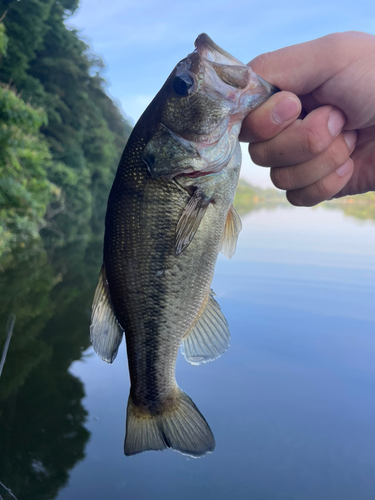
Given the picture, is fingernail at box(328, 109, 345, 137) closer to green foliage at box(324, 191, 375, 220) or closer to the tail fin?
green foliage at box(324, 191, 375, 220)

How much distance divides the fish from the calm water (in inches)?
161

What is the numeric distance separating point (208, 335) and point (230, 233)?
21.0 inches

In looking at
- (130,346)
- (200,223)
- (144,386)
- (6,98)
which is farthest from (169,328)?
(6,98)

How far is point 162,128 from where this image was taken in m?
1.70

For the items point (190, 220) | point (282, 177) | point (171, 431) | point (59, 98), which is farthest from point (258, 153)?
point (59, 98)

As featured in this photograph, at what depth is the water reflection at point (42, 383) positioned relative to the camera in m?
4.99

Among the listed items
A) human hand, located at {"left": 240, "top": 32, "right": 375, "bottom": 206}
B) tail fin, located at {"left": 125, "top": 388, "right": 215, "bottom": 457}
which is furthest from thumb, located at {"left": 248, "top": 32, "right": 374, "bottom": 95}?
tail fin, located at {"left": 125, "top": 388, "right": 215, "bottom": 457}

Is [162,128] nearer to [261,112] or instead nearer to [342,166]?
[261,112]

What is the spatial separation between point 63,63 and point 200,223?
34416 mm

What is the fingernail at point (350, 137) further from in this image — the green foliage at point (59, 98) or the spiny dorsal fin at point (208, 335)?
the green foliage at point (59, 98)

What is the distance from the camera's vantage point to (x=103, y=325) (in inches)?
69.5

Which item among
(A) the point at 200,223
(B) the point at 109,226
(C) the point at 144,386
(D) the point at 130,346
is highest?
(A) the point at 200,223

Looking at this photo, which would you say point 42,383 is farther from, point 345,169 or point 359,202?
point 345,169

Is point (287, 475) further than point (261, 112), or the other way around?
point (287, 475)
